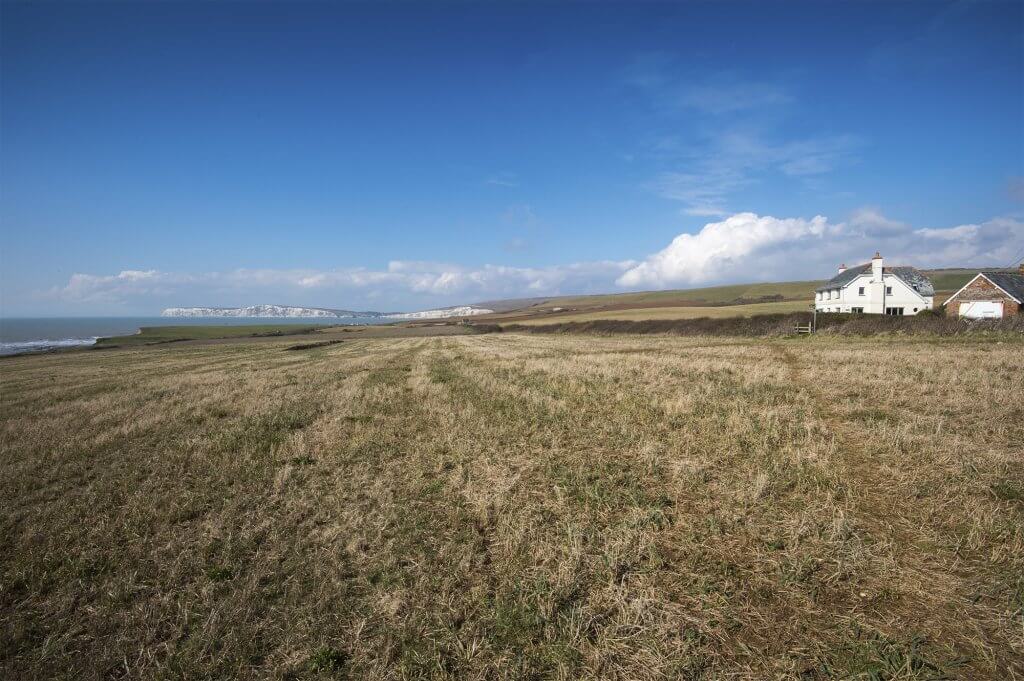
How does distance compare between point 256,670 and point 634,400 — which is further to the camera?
point 634,400

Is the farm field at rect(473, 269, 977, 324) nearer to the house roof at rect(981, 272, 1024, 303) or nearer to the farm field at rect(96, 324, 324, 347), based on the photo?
the house roof at rect(981, 272, 1024, 303)

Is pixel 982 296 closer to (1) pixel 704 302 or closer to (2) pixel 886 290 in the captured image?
(2) pixel 886 290

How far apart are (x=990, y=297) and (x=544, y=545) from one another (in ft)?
232

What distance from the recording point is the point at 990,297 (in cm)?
4947

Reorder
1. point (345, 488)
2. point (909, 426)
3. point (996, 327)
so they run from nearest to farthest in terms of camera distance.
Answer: point (345, 488), point (909, 426), point (996, 327)

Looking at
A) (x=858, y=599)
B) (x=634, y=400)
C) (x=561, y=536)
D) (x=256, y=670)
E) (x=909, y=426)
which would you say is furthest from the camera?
(x=634, y=400)

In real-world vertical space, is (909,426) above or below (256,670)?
above

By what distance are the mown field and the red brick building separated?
54.6 metres

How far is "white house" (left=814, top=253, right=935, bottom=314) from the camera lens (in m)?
58.7

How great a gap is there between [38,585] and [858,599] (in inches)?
430

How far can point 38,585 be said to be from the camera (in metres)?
6.07

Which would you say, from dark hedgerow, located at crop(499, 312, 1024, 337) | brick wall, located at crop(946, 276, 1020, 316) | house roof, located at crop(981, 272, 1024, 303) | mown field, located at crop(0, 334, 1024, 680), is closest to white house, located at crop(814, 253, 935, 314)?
brick wall, located at crop(946, 276, 1020, 316)

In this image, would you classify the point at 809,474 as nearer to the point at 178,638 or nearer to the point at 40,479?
the point at 178,638

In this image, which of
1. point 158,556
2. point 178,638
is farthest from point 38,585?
point 178,638
